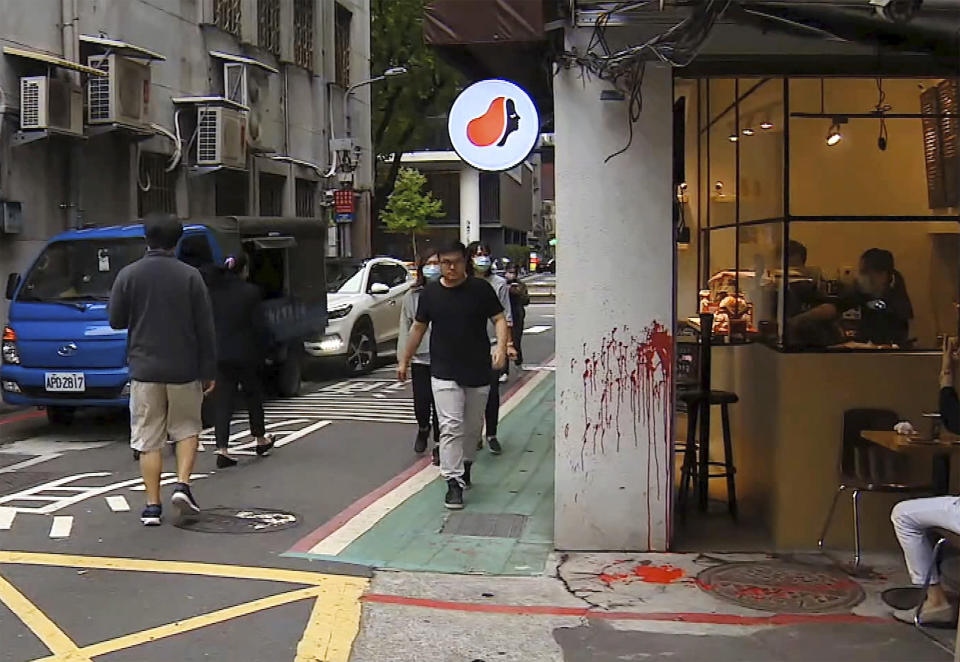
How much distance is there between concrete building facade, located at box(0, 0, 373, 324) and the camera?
13.9 meters

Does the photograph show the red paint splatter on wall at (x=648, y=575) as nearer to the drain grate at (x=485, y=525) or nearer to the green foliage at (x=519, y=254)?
the drain grate at (x=485, y=525)

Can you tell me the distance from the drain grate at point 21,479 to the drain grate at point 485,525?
3.41 m

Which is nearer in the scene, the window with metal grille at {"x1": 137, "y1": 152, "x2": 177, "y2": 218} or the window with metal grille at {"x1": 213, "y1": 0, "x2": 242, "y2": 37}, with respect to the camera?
the window with metal grille at {"x1": 137, "y1": 152, "x2": 177, "y2": 218}

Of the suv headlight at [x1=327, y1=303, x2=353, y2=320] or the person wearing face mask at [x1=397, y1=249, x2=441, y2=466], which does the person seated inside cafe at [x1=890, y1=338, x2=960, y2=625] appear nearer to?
the person wearing face mask at [x1=397, y1=249, x2=441, y2=466]

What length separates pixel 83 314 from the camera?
396 inches

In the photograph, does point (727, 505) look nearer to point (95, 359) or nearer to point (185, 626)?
point (185, 626)

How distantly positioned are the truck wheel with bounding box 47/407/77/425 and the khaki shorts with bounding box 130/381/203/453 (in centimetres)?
442

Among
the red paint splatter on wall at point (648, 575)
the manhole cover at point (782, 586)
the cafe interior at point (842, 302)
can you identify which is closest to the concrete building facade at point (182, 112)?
the cafe interior at point (842, 302)

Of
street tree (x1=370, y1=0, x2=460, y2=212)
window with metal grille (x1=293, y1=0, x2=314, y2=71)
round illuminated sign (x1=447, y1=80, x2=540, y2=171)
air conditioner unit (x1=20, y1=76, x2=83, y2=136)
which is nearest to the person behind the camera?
round illuminated sign (x1=447, y1=80, x2=540, y2=171)

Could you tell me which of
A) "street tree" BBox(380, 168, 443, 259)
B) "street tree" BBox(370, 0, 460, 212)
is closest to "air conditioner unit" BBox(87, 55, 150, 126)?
"street tree" BBox(370, 0, 460, 212)

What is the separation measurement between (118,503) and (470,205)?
46947 mm

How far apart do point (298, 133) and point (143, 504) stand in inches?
659

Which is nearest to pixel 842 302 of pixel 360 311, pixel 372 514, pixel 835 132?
pixel 835 132

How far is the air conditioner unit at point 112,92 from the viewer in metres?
14.8
